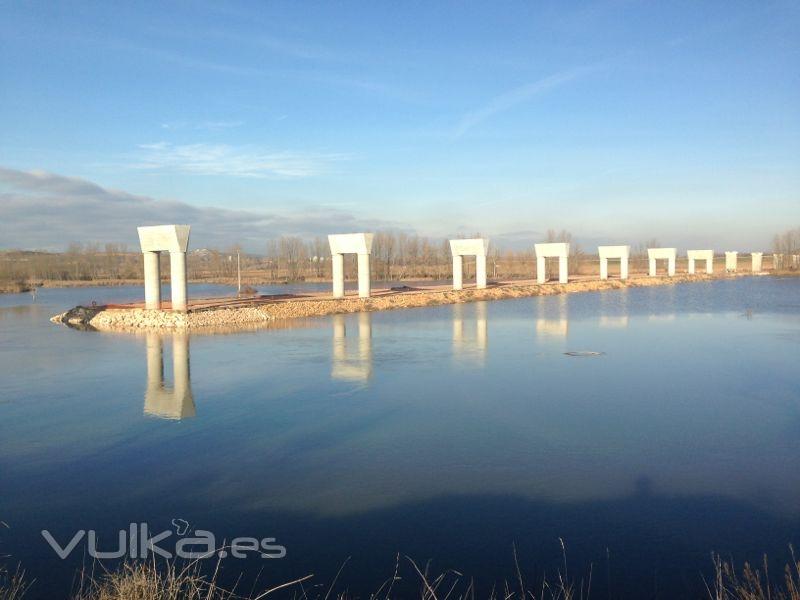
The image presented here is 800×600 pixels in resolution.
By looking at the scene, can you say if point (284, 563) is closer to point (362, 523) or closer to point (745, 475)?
point (362, 523)

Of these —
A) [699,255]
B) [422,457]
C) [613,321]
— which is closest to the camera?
[422,457]

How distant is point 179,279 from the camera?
79.7ft

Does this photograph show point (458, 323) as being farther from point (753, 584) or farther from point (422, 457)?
point (753, 584)

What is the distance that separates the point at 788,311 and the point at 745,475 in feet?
78.2

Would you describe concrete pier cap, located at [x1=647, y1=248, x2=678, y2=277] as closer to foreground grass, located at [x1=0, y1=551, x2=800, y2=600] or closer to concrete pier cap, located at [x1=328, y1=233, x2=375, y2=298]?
concrete pier cap, located at [x1=328, y1=233, x2=375, y2=298]

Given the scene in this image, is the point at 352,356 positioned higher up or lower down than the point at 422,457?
higher up

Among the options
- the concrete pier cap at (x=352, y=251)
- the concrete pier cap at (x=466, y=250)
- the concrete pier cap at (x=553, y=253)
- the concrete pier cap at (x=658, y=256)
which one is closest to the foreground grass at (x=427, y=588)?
the concrete pier cap at (x=352, y=251)

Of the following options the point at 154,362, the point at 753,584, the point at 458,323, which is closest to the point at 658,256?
the point at 458,323

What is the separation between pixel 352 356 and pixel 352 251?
15164mm

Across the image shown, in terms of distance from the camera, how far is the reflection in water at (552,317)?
68.9 feet

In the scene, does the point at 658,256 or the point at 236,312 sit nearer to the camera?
the point at 236,312

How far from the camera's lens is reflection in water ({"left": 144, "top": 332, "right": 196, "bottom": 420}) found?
10828mm

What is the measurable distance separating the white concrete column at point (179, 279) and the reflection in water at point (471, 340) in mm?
10275

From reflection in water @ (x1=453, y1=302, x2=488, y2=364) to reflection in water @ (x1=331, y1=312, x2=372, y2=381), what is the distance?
2419 mm
